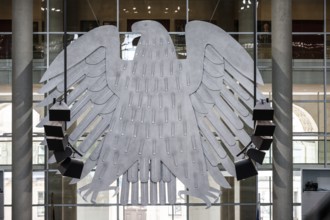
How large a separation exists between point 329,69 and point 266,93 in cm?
150

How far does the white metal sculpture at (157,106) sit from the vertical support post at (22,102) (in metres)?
0.97

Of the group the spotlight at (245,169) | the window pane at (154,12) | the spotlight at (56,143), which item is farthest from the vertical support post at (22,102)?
the spotlight at (245,169)

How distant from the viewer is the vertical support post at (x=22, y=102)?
11.9 metres

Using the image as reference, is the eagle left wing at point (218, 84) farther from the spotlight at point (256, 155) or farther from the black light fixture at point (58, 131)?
the black light fixture at point (58, 131)

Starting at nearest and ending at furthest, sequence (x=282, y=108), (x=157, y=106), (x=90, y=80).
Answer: (x=90, y=80) < (x=157, y=106) < (x=282, y=108)

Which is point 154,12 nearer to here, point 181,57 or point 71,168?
point 181,57

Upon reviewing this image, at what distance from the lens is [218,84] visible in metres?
11.2

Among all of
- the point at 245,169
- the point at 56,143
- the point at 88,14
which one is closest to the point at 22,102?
the point at 88,14

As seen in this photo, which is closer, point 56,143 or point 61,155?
point 56,143

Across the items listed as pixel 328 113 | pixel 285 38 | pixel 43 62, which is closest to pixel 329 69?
pixel 328 113

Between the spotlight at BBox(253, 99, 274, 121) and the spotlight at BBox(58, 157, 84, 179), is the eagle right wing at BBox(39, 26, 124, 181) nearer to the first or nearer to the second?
the spotlight at BBox(58, 157, 84, 179)

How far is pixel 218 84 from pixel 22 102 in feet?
12.8

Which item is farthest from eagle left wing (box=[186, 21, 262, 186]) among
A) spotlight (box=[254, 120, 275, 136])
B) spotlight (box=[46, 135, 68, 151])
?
spotlight (box=[46, 135, 68, 151])

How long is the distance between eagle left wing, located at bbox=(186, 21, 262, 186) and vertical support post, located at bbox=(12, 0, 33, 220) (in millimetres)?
3236
